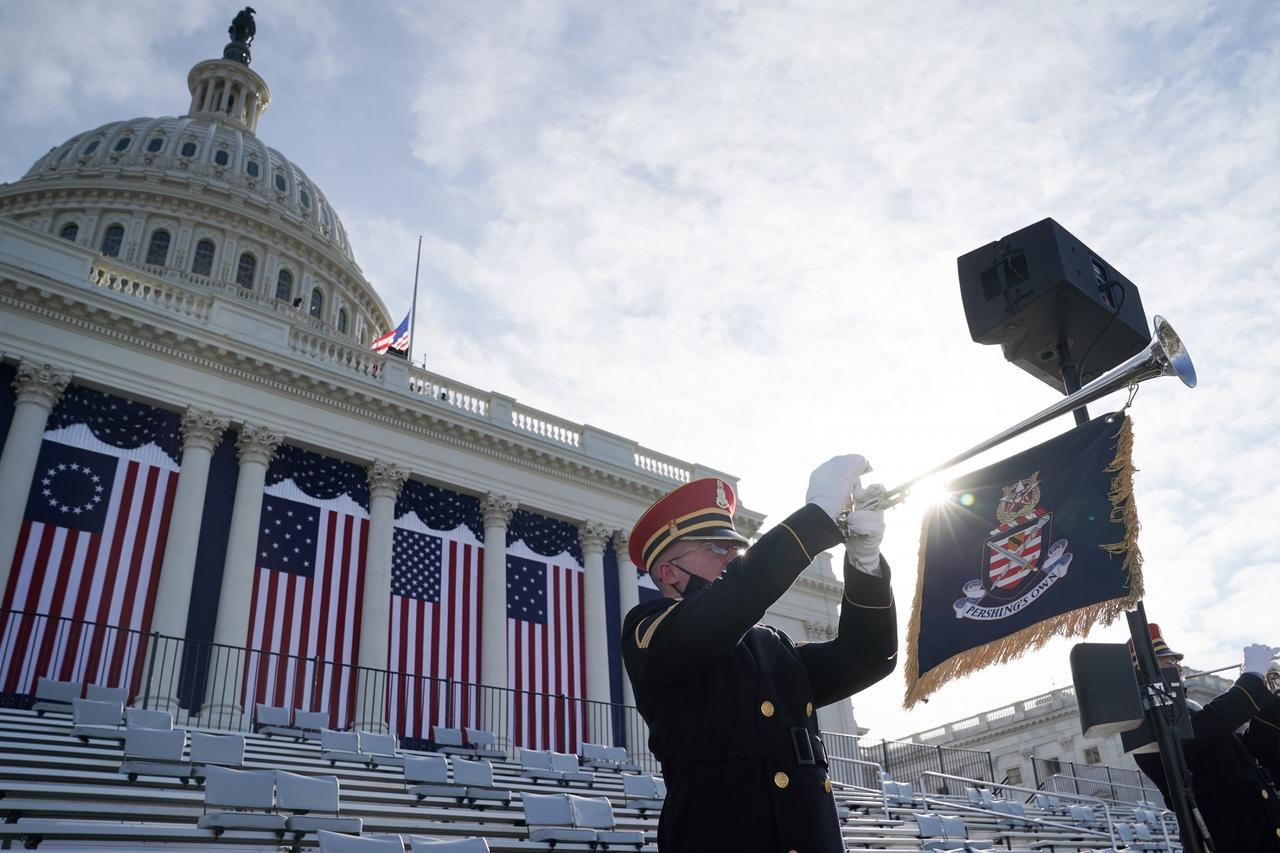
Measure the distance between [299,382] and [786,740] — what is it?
21643 millimetres

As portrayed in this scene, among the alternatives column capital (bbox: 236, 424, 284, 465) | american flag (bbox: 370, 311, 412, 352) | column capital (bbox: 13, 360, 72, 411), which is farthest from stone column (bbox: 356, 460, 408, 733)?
american flag (bbox: 370, 311, 412, 352)

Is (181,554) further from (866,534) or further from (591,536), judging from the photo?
(866,534)

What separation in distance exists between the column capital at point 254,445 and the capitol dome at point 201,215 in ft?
80.5

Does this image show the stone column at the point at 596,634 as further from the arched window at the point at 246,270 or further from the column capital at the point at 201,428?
the arched window at the point at 246,270

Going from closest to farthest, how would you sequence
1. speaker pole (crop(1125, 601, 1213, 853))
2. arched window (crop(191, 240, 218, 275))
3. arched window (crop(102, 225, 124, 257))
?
1. speaker pole (crop(1125, 601, 1213, 853))
2. arched window (crop(102, 225, 124, 257))
3. arched window (crop(191, 240, 218, 275))

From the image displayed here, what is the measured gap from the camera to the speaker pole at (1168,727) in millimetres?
4629

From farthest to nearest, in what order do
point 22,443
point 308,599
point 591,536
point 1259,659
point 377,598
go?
point 591,536 → point 377,598 → point 308,599 → point 22,443 → point 1259,659

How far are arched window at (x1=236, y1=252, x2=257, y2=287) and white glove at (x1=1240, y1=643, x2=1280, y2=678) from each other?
166ft

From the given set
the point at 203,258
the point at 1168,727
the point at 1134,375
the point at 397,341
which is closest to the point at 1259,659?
the point at 1168,727

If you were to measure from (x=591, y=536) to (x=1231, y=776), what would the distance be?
20282 mm

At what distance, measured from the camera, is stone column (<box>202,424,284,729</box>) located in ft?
59.7

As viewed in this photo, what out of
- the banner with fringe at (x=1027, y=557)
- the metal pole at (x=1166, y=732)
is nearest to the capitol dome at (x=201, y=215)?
the banner with fringe at (x=1027, y=557)

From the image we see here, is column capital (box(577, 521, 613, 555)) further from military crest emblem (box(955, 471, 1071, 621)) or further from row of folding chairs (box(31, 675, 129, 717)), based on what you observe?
military crest emblem (box(955, 471, 1071, 621))

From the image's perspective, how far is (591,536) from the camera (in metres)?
26.6
